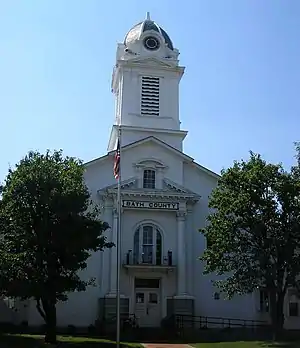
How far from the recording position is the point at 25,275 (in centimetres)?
2344

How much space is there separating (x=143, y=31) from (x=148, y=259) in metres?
18.8

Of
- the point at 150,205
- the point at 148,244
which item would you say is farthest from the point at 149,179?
the point at 148,244

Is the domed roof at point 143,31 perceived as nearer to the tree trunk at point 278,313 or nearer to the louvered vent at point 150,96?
the louvered vent at point 150,96

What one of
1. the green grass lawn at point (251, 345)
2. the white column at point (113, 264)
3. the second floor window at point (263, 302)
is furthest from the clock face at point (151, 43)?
the green grass lawn at point (251, 345)

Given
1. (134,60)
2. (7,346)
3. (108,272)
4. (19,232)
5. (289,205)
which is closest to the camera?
(7,346)

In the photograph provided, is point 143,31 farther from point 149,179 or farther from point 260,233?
point 260,233

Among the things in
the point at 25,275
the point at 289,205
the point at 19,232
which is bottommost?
the point at 25,275

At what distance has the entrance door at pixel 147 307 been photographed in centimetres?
3297

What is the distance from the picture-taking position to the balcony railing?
33000mm

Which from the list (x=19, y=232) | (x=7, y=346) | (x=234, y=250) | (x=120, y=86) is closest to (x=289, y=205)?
(x=234, y=250)

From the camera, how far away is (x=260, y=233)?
27000mm

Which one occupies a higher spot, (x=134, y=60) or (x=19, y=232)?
(x=134, y=60)

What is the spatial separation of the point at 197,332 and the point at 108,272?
704cm

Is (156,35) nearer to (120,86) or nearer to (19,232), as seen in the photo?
(120,86)
